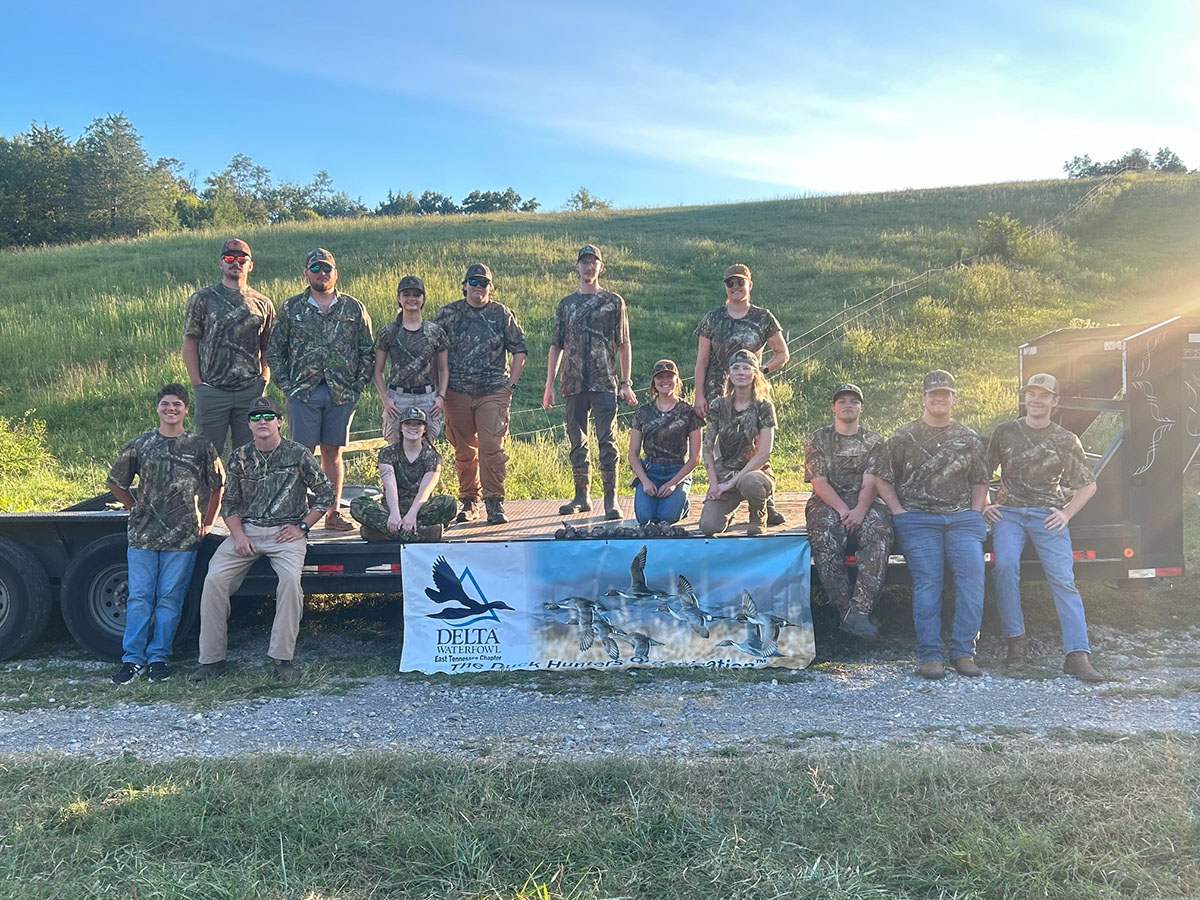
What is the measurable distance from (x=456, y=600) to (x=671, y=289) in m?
20.7

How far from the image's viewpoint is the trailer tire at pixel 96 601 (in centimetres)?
611

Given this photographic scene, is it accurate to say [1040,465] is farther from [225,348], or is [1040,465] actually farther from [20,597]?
[20,597]

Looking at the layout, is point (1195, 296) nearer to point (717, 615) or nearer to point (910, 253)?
point (910, 253)

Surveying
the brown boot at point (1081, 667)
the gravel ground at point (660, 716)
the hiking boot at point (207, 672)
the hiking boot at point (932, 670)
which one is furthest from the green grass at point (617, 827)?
the hiking boot at point (207, 672)

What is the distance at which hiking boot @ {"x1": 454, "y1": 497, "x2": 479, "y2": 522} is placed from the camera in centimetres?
694

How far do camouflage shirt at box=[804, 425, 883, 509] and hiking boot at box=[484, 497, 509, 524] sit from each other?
7.41 feet

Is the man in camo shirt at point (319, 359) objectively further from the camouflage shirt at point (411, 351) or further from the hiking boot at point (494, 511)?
the hiking boot at point (494, 511)

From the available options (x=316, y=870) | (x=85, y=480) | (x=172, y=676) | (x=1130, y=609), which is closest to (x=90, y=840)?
(x=316, y=870)

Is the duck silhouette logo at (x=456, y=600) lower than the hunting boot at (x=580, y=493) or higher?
lower

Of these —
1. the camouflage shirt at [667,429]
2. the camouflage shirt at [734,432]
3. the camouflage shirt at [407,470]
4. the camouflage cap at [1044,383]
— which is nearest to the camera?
the camouflage cap at [1044,383]

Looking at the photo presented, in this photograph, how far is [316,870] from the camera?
10.7 ft

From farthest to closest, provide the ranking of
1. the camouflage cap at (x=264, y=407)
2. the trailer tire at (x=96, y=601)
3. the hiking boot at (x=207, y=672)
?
the trailer tire at (x=96, y=601)
the camouflage cap at (x=264, y=407)
the hiking boot at (x=207, y=672)

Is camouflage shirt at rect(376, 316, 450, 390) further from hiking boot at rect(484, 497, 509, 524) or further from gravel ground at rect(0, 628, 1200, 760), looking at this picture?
gravel ground at rect(0, 628, 1200, 760)

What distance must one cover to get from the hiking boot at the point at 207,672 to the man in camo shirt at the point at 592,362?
2.81 metres
